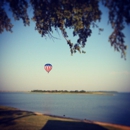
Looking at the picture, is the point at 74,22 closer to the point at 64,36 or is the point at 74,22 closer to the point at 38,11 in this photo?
the point at 64,36

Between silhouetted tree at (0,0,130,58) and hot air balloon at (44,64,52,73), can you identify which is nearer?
silhouetted tree at (0,0,130,58)

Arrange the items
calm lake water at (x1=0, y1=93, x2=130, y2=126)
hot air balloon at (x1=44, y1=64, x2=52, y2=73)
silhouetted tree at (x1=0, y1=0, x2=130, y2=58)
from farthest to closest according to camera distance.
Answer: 1. calm lake water at (x1=0, y1=93, x2=130, y2=126)
2. hot air balloon at (x1=44, y1=64, x2=52, y2=73)
3. silhouetted tree at (x1=0, y1=0, x2=130, y2=58)

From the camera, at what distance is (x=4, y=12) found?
795 centimetres

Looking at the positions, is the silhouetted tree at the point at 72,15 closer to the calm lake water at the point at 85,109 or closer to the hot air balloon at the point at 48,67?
the hot air balloon at the point at 48,67

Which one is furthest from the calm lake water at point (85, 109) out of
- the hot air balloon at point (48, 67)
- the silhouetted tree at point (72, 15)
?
the silhouetted tree at point (72, 15)

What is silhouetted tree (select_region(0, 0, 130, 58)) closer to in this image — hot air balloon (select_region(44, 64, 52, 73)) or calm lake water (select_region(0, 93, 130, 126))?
hot air balloon (select_region(44, 64, 52, 73))

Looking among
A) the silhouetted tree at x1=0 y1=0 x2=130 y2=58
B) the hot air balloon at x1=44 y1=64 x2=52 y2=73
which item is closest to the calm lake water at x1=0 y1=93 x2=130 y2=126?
the hot air balloon at x1=44 y1=64 x2=52 y2=73

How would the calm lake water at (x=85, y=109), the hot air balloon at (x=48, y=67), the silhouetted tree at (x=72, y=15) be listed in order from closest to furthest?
the silhouetted tree at (x=72, y=15), the hot air balloon at (x=48, y=67), the calm lake water at (x=85, y=109)

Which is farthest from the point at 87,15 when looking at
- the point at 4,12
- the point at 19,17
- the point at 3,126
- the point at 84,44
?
the point at 3,126

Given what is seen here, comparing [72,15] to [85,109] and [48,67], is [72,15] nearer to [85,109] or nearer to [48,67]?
[48,67]

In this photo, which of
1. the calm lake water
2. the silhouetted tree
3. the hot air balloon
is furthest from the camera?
the calm lake water

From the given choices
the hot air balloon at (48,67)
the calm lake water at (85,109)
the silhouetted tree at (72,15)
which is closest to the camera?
the silhouetted tree at (72,15)

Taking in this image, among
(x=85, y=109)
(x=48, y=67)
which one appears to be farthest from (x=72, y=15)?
(x=85, y=109)

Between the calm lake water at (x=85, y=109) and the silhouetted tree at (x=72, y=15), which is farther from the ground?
the silhouetted tree at (x=72, y=15)
